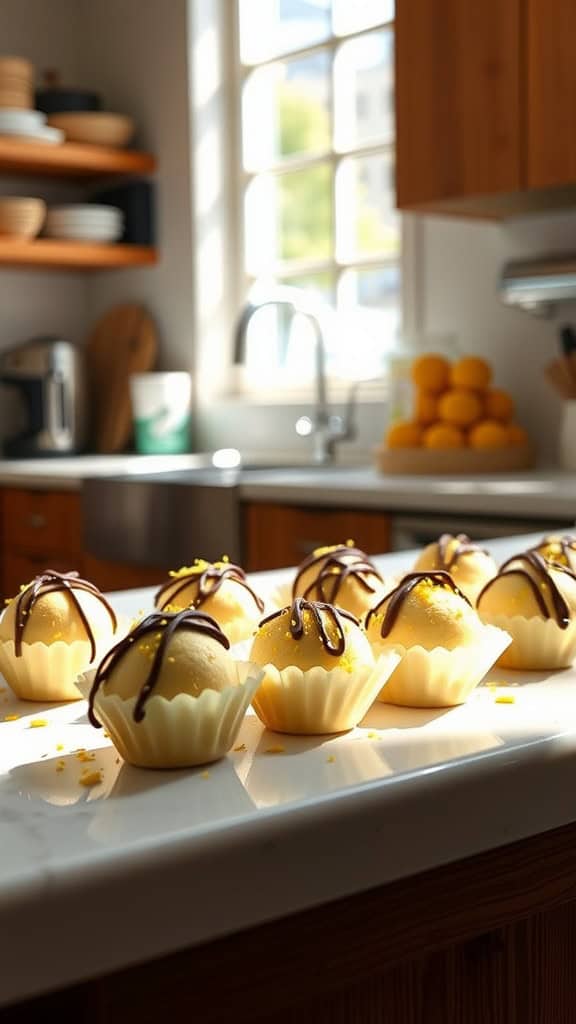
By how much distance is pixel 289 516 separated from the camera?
2846mm

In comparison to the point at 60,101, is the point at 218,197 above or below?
below

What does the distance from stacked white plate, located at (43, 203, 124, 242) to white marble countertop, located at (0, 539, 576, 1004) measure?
11.6 feet

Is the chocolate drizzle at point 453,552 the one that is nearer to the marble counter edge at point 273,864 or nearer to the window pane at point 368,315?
the marble counter edge at point 273,864

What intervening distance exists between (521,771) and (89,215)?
3.69 metres

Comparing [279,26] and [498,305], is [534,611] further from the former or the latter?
[279,26]

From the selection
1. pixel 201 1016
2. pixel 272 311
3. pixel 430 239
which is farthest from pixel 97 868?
pixel 272 311

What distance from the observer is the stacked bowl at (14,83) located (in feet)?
12.6

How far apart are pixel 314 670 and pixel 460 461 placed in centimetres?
228

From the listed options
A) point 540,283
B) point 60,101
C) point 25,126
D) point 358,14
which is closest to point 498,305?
point 540,283

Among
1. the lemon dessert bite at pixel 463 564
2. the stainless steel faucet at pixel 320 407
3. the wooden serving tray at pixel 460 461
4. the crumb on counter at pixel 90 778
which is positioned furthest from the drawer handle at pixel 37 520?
the crumb on counter at pixel 90 778

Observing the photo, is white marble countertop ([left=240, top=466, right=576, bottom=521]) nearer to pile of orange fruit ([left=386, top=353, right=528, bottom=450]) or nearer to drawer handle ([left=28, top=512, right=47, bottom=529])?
pile of orange fruit ([left=386, top=353, right=528, bottom=450])

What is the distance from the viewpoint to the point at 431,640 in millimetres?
792

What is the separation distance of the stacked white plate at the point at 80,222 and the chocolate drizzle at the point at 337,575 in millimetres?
3333

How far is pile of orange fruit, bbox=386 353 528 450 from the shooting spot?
117 inches
